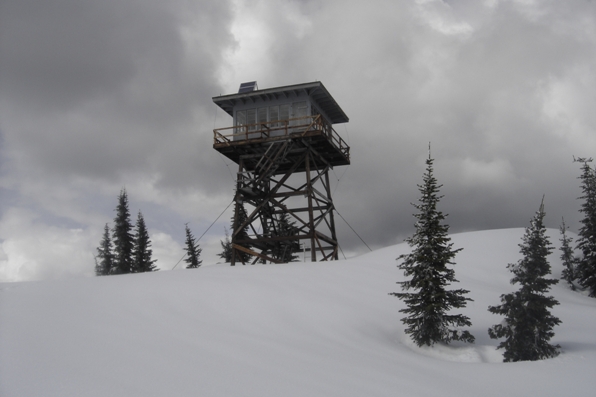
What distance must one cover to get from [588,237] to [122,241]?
4133 cm

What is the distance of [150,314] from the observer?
33.7 ft

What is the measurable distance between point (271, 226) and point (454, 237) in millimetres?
11910

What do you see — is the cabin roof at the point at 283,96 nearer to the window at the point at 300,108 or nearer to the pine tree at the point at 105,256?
the window at the point at 300,108

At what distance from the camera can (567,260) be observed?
27734mm

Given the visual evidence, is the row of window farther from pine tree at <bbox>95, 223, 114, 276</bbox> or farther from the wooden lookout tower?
pine tree at <bbox>95, 223, 114, 276</bbox>

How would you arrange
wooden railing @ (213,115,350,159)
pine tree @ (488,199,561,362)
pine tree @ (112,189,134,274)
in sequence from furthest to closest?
pine tree @ (112,189,134,274), wooden railing @ (213,115,350,159), pine tree @ (488,199,561,362)

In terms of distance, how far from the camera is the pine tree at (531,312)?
11594 millimetres

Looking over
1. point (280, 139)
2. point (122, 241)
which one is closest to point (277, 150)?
point (280, 139)

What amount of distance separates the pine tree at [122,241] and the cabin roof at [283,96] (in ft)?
81.8

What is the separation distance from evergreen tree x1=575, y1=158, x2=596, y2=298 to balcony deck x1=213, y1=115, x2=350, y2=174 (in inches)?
617

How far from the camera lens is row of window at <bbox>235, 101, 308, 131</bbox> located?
26.8m

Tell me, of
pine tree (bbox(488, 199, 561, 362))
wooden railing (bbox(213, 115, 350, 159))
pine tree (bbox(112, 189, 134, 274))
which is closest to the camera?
pine tree (bbox(488, 199, 561, 362))

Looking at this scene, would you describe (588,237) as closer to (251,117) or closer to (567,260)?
(567,260)

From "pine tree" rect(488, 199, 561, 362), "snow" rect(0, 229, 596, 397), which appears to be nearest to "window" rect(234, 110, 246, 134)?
"snow" rect(0, 229, 596, 397)
